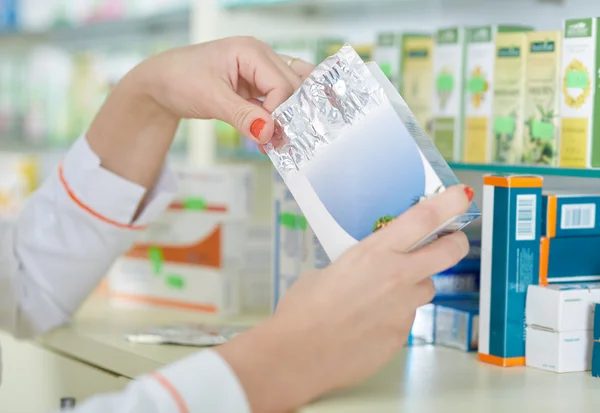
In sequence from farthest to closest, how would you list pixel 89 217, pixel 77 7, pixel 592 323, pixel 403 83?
pixel 77 7
pixel 403 83
pixel 89 217
pixel 592 323

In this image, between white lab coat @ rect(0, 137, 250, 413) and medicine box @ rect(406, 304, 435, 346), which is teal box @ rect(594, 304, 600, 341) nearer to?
medicine box @ rect(406, 304, 435, 346)

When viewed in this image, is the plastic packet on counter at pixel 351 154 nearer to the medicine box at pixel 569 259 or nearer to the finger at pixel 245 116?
the finger at pixel 245 116

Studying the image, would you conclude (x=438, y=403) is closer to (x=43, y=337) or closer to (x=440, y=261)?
(x=440, y=261)

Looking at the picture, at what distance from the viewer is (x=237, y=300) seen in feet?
5.99

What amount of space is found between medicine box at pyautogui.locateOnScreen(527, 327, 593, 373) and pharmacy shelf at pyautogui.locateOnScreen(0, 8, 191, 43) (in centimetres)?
141

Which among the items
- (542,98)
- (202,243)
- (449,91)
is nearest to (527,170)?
(542,98)

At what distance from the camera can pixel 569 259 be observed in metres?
1.32

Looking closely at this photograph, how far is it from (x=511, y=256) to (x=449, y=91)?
0.39 metres

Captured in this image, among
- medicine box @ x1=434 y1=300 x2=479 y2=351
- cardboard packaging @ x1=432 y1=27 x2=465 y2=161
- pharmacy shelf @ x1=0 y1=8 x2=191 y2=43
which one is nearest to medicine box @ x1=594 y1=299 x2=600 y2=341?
medicine box @ x1=434 y1=300 x2=479 y2=351

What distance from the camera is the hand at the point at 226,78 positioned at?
1.24 m

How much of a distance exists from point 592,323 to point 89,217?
2.69 feet

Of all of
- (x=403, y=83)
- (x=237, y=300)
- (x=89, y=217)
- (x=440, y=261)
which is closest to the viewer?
(x=440, y=261)

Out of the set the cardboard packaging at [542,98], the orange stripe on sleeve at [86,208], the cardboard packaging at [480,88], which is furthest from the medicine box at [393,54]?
the orange stripe on sleeve at [86,208]

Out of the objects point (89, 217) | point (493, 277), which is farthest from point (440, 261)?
point (89, 217)
